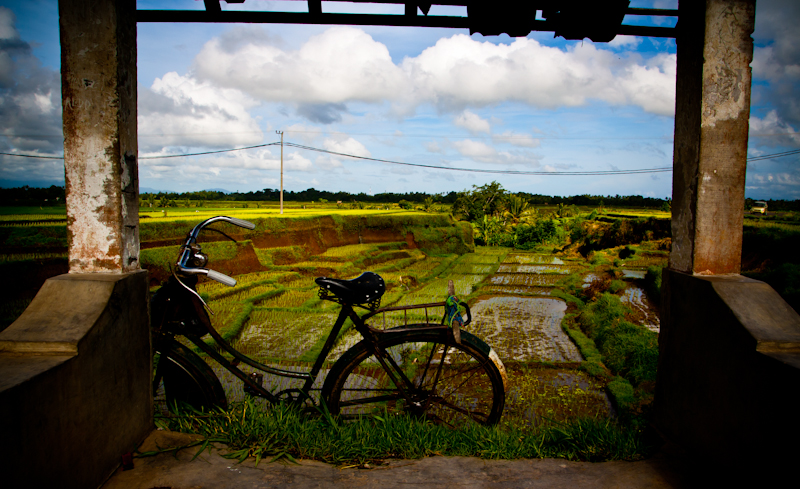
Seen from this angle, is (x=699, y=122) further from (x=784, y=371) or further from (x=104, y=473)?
(x=104, y=473)

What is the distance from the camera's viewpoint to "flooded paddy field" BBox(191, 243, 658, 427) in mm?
3604

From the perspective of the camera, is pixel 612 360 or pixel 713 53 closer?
pixel 713 53

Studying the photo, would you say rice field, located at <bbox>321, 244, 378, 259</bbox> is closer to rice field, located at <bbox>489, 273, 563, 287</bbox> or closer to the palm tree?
rice field, located at <bbox>489, 273, 563, 287</bbox>

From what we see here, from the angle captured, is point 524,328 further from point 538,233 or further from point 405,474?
point 538,233

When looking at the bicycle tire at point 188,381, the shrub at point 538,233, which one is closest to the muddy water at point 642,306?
the bicycle tire at point 188,381

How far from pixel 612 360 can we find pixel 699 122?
10.2ft

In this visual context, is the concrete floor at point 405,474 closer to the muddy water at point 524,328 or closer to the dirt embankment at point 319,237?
the muddy water at point 524,328

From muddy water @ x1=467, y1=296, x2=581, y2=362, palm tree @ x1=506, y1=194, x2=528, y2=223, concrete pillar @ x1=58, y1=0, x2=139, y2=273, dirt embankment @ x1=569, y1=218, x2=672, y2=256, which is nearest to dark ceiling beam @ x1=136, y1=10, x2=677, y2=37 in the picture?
concrete pillar @ x1=58, y1=0, x2=139, y2=273

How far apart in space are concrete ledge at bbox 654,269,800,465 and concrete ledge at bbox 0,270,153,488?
251 centimetres

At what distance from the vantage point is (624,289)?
8.60 meters

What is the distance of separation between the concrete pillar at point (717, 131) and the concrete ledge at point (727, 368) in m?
0.16

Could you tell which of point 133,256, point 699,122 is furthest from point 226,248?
point 699,122

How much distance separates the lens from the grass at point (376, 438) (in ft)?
6.74

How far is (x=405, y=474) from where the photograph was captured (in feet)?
6.23
